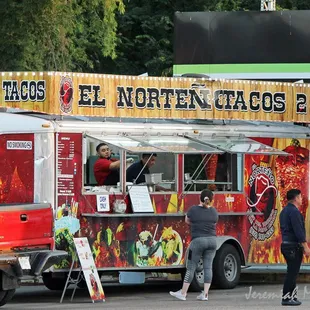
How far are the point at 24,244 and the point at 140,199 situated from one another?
9.24 feet

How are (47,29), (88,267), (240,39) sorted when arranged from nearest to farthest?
(88,267), (47,29), (240,39)

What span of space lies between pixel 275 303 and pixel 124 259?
2579 millimetres

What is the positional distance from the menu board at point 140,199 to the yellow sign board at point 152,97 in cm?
122

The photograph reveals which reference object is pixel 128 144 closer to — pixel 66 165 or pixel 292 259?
pixel 66 165

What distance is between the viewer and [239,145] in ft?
61.8

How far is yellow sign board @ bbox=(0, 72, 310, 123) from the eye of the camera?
668 inches

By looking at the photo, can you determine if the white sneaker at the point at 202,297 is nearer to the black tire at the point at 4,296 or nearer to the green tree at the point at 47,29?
the black tire at the point at 4,296

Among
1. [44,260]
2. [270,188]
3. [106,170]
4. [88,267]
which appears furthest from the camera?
[270,188]

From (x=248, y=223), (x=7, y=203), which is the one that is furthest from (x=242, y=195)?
(x=7, y=203)

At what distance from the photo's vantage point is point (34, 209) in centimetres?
1538

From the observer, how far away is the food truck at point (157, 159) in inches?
651

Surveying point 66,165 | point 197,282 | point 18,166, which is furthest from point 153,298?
point 18,166

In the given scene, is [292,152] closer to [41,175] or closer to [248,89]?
[248,89]

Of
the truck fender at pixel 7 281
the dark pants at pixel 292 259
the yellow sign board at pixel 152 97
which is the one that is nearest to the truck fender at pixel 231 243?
the yellow sign board at pixel 152 97
